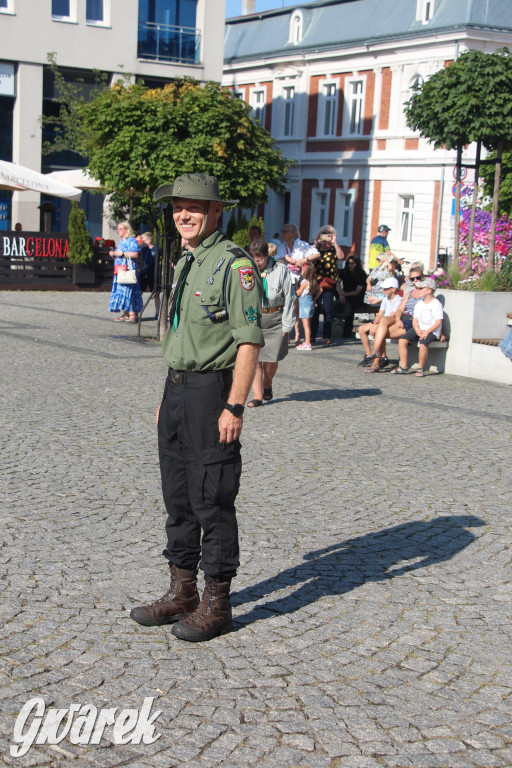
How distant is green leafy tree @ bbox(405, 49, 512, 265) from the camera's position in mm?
15320

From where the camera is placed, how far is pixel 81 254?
25594mm

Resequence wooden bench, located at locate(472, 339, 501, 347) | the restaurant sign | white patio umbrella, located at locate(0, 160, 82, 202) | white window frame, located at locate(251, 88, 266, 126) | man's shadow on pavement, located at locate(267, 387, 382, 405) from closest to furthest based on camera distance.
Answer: man's shadow on pavement, located at locate(267, 387, 382, 405) → wooden bench, located at locate(472, 339, 501, 347) → the restaurant sign → white patio umbrella, located at locate(0, 160, 82, 202) → white window frame, located at locate(251, 88, 266, 126)

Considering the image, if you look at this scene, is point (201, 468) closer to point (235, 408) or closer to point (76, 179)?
point (235, 408)

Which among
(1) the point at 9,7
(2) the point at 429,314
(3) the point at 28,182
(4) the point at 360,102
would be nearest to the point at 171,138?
(2) the point at 429,314

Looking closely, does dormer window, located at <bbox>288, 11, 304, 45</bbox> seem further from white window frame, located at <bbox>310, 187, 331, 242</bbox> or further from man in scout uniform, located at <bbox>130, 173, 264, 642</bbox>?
man in scout uniform, located at <bbox>130, 173, 264, 642</bbox>

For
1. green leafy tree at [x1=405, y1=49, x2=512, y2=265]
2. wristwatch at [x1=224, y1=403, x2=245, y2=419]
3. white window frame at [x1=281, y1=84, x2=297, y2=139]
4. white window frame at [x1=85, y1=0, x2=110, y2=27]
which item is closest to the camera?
wristwatch at [x1=224, y1=403, x2=245, y2=419]

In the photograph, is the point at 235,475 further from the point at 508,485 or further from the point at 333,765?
the point at 508,485

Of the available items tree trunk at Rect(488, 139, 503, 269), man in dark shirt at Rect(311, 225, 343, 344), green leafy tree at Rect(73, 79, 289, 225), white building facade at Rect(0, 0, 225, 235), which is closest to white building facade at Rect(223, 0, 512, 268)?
white building facade at Rect(0, 0, 225, 235)

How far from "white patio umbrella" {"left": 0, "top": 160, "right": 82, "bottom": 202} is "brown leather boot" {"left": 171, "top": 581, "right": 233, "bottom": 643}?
2212cm

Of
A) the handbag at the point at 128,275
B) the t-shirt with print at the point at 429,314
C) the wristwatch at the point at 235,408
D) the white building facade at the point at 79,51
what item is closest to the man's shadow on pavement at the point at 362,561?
the wristwatch at the point at 235,408

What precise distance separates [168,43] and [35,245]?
41.6 ft

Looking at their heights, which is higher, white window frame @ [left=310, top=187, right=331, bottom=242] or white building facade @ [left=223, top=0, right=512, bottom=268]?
A: white building facade @ [left=223, top=0, right=512, bottom=268]

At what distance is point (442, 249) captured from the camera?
1444 inches

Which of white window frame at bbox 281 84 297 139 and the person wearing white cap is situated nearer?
the person wearing white cap
